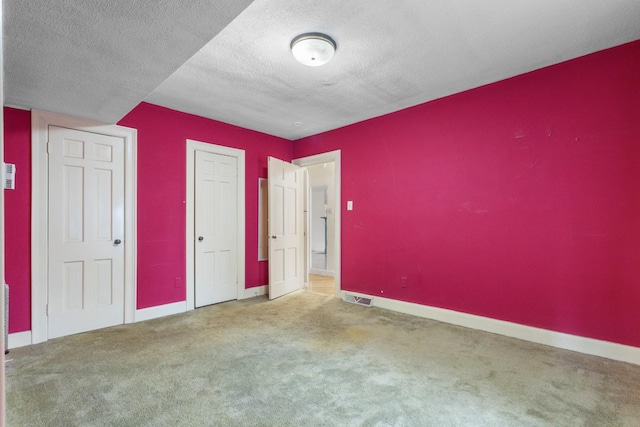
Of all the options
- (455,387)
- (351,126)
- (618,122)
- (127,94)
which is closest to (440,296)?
(455,387)

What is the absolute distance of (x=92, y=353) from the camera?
2.71 m

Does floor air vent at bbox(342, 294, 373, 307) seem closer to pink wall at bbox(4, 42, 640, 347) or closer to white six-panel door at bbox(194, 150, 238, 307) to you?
pink wall at bbox(4, 42, 640, 347)

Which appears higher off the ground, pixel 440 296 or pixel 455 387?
pixel 440 296

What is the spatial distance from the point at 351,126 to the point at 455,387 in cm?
337

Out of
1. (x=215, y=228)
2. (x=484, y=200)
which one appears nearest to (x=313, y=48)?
(x=484, y=200)

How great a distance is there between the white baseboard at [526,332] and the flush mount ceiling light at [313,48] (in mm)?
2870

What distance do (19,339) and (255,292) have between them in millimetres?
2527

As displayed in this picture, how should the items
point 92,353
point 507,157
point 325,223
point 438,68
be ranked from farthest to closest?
point 325,223
point 507,157
point 438,68
point 92,353

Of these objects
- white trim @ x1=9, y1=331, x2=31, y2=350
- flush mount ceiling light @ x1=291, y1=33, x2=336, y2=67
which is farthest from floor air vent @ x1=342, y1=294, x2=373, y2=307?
white trim @ x1=9, y1=331, x2=31, y2=350

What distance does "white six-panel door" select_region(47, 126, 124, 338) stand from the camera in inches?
120

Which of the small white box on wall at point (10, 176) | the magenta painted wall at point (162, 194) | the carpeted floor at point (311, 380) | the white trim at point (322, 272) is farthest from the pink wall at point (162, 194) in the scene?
the white trim at point (322, 272)

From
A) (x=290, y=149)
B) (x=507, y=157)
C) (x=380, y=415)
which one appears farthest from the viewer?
(x=290, y=149)

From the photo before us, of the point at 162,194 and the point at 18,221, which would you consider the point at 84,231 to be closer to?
the point at 18,221

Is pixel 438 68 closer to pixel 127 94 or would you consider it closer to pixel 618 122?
pixel 618 122
